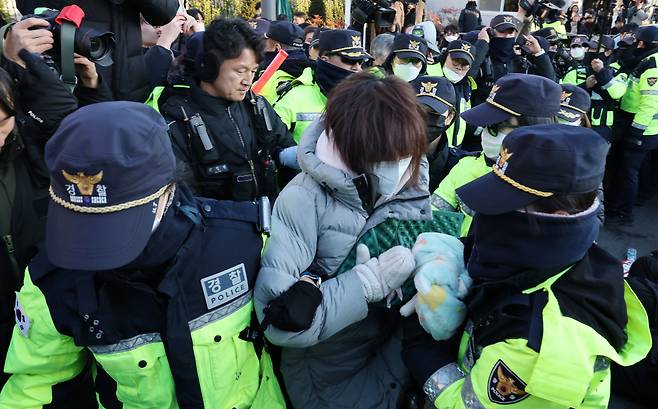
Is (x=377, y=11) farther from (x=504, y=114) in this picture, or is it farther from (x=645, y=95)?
(x=504, y=114)

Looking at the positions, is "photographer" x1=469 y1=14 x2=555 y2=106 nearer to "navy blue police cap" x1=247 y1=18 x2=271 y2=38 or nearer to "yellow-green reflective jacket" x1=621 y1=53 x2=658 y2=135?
"yellow-green reflective jacket" x1=621 y1=53 x2=658 y2=135

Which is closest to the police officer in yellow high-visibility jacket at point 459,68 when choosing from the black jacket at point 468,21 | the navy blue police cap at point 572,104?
the navy blue police cap at point 572,104

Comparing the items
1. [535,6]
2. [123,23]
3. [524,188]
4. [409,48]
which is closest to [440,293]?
[524,188]

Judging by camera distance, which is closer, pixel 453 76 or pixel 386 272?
pixel 386 272

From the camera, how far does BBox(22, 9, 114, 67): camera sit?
2125 mm

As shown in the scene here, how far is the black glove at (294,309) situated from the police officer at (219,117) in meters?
1.25

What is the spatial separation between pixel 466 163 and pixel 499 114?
0.33m

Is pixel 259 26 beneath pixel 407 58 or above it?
above

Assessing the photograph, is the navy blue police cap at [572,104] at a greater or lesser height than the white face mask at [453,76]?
greater

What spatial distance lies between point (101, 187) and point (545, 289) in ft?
3.87

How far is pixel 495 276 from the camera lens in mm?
1358

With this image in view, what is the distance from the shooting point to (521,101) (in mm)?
2430

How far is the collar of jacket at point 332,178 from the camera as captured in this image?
1.55 m

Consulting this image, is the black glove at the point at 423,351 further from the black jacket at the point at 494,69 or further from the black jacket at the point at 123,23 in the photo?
the black jacket at the point at 494,69
